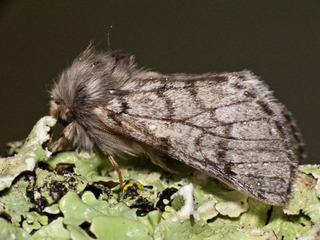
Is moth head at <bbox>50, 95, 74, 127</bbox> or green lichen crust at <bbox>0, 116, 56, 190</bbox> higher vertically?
moth head at <bbox>50, 95, 74, 127</bbox>

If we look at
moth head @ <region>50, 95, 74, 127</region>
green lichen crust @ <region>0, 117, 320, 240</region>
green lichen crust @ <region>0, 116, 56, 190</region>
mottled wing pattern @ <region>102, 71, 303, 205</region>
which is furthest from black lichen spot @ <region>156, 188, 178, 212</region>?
moth head @ <region>50, 95, 74, 127</region>

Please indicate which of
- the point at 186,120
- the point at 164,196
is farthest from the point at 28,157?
the point at 186,120

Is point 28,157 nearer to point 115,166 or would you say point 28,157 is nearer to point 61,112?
point 115,166

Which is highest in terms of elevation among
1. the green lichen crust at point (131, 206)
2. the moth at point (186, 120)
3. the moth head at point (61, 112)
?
the moth at point (186, 120)

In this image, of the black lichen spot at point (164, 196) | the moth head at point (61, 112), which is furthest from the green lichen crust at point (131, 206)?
the moth head at point (61, 112)

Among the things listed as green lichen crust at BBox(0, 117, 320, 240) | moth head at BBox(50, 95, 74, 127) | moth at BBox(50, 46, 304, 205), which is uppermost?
moth at BBox(50, 46, 304, 205)

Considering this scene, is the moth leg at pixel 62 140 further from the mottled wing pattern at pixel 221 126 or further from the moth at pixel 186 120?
the mottled wing pattern at pixel 221 126

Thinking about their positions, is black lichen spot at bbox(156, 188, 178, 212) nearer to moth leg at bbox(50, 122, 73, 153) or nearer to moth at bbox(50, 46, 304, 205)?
moth at bbox(50, 46, 304, 205)
